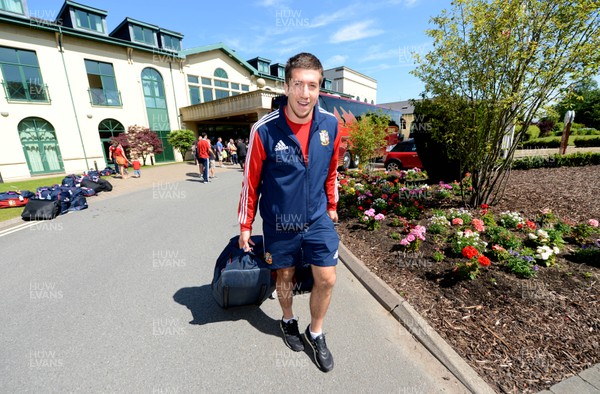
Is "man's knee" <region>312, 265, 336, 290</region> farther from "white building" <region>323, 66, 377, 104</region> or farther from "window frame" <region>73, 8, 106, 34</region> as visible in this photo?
"white building" <region>323, 66, 377, 104</region>

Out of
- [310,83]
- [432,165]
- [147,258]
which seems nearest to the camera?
[310,83]

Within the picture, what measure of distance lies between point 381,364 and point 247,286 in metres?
1.37

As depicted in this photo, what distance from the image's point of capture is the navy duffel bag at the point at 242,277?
249cm

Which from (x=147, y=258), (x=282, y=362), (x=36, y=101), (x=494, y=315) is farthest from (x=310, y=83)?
(x=36, y=101)

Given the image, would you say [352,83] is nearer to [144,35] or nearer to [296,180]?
[144,35]

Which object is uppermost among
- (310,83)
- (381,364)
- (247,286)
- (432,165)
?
(310,83)

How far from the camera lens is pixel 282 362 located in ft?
7.54

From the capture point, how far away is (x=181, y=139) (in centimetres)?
2212

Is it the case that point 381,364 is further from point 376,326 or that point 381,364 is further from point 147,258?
point 147,258

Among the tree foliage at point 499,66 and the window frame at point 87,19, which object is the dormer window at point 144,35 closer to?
the window frame at point 87,19

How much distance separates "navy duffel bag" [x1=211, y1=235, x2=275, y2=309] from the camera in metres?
2.49

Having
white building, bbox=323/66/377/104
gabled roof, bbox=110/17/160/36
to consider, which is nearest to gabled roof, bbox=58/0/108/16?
gabled roof, bbox=110/17/160/36

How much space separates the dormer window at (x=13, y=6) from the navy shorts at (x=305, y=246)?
2411cm

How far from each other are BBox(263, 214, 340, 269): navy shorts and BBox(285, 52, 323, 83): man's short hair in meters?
1.16
